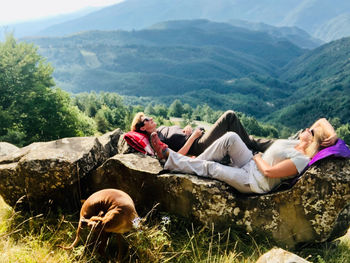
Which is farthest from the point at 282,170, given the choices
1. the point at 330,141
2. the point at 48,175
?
the point at 48,175

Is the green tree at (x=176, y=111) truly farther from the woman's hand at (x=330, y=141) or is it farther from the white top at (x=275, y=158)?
the woman's hand at (x=330, y=141)

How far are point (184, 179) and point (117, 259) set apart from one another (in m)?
1.80

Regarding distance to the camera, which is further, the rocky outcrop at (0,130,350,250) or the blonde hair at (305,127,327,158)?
the blonde hair at (305,127,327,158)

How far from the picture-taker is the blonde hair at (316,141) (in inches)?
204

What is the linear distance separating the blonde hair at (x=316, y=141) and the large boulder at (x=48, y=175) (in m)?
4.24

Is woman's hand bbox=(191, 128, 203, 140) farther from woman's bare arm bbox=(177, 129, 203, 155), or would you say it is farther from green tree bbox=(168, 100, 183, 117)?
green tree bbox=(168, 100, 183, 117)

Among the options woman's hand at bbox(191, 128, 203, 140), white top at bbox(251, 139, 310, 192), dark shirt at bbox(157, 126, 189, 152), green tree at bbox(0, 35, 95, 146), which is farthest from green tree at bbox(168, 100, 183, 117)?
white top at bbox(251, 139, 310, 192)

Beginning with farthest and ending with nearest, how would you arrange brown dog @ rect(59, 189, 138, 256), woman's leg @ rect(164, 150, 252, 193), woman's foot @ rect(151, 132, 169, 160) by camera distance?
woman's foot @ rect(151, 132, 169, 160) < woman's leg @ rect(164, 150, 252, 193) < brown dog @ rect(59, 189, 138, 256)

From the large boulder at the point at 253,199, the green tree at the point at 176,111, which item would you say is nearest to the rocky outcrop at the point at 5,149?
the large boulder at the point at 253,199

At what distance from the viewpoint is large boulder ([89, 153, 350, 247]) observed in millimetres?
4863

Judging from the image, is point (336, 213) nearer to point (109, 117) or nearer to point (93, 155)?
point (93, 155)

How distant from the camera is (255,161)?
5.51 m

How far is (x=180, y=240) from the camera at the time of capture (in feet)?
16.5

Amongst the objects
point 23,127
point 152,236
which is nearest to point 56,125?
point 23,127
